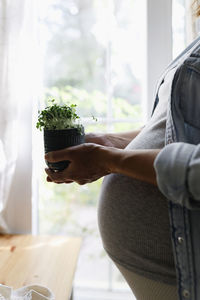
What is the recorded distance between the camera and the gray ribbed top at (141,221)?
0.69 m

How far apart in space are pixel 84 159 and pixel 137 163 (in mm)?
165

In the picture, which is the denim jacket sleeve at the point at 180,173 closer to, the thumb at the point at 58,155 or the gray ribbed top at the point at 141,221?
the gray ribbed top at the point at 141,221

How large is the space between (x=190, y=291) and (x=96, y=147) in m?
0.35

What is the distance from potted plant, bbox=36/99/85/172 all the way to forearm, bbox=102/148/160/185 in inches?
5.8

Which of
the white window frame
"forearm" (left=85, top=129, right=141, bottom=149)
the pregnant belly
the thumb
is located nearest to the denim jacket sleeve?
the pregnant belly

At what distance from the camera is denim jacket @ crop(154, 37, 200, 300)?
1.83 feet

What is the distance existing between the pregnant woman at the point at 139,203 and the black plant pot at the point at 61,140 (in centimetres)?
2

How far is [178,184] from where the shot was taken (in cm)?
56

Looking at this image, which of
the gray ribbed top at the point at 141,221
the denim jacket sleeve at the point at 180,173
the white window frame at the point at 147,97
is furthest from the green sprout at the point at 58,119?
the white window frame at the point at 147,97

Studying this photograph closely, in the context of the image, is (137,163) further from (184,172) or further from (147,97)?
(147,97)

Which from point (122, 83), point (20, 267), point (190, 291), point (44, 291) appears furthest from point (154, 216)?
point (122, 83)

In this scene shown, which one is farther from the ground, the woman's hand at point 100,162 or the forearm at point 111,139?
the forearm at point 111,139

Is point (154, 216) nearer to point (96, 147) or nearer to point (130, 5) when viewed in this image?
point (96, 147)

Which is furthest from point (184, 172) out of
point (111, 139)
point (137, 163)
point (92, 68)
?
point (92, 68)
